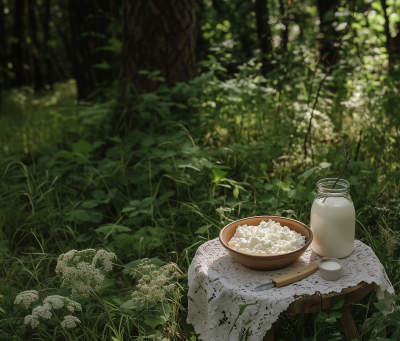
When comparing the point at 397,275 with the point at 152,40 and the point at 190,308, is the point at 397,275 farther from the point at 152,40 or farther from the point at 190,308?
the point at 152,40

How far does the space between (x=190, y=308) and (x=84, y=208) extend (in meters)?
1.55

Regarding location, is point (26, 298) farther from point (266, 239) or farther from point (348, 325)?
point (348, 325)

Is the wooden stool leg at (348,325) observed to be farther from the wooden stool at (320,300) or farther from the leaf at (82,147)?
the leaf at (82,147)

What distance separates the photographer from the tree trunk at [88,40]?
5.50m

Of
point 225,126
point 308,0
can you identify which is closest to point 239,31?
point 308,0

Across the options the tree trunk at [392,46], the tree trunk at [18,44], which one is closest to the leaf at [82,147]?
the tree trunk at [392,46]

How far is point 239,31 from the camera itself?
6.98 meters

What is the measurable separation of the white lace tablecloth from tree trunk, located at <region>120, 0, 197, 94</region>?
100 inches

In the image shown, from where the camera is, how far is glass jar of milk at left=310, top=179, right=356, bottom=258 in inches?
62.2

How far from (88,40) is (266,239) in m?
5.03

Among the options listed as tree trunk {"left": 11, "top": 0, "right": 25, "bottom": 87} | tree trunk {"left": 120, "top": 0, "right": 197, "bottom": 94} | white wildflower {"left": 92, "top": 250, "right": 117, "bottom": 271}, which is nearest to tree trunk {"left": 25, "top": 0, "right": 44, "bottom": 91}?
tree trunk {"left": 11, "top": 0, "right": 25, "bottom": 87}

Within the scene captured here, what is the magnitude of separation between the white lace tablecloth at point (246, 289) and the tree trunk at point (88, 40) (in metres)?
4.65

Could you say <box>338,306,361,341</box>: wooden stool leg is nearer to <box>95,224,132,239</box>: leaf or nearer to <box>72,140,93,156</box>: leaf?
<box>95,224,132,239</box>: leaf

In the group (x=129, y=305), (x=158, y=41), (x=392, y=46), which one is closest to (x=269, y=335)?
(x=129, y=305)
